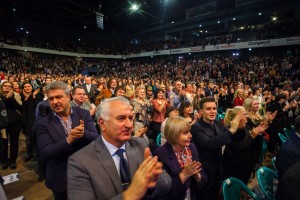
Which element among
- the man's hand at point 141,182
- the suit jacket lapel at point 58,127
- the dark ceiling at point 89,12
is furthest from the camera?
the dark ceiling at point 89,12

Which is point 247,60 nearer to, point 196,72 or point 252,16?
point 196,72

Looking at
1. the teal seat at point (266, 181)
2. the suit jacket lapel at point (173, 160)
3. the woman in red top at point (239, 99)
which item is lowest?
the teal seat at point (266, 181)

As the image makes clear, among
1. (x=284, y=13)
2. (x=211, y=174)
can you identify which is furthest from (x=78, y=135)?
(x=284, y=13)

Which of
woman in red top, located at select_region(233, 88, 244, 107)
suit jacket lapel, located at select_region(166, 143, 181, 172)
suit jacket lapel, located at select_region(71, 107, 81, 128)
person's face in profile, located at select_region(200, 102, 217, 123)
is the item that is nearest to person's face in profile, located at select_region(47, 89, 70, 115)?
suit jacket lapel, located at select_region(71, 107, 81, 128)

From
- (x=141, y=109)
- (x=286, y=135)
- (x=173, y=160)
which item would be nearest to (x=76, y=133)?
(x=173, y=160)

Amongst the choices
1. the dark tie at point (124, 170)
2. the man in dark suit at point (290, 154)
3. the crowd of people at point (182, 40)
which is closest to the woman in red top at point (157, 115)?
the man in dark suit at point (290, 154)

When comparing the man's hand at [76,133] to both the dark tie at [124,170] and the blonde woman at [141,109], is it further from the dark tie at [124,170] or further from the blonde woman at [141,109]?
the blonde woman at [141,109]

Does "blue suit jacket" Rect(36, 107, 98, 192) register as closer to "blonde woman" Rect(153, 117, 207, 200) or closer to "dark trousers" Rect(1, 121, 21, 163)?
"blonde woman" Rect(153, 117, 207, 200)

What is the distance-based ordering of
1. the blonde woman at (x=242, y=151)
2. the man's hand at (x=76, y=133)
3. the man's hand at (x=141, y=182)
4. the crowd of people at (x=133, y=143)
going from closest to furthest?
the man's hand at (x=141, y=182)
the crowd of people at (x=133, y=143)
the man's hand at (x=76, y=133)
the blonde woman at (x=242, y=151)

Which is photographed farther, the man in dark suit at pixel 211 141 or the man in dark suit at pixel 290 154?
the man in dark suit at pixel 211 141

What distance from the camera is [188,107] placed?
14.2 feet

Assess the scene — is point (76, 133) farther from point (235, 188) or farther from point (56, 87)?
point (235, 188)

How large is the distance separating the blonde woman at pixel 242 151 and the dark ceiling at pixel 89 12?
24.1 metres

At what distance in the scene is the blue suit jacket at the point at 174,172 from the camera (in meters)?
1.97
